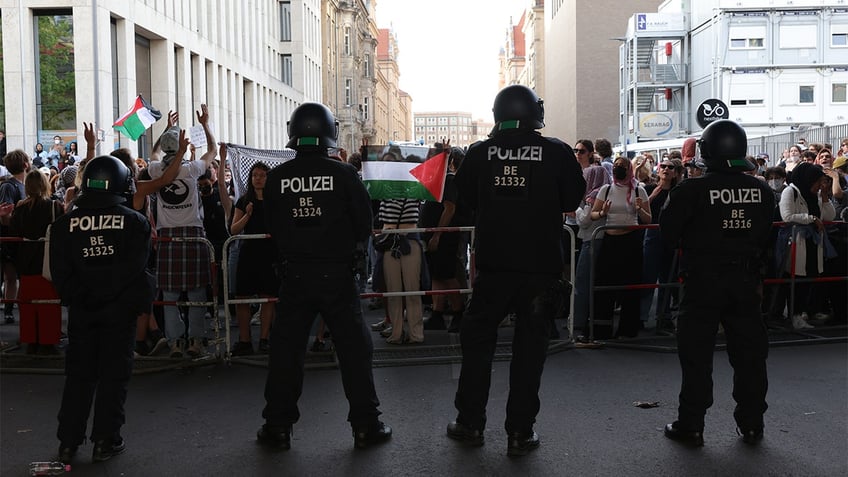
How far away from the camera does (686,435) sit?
5.52 meters

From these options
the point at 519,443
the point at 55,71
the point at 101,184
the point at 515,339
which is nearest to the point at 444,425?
the point at 519,443

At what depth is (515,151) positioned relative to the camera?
213 inches

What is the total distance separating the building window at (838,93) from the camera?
4450 centimetres

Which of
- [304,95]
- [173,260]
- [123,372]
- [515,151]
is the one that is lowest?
[123,372]

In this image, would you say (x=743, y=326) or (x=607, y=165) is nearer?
(x=743, y=326)

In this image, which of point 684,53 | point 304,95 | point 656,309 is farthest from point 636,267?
point 304,95

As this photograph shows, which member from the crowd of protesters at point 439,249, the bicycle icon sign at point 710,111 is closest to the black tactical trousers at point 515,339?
the crowd of protesters at point 439,249

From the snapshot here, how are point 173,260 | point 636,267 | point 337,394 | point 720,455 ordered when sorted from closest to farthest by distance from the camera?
1. point 720,455
2. point 337,394
3. point 173,260
4. point 636,267

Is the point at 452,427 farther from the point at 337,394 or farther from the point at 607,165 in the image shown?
the point at 607,165

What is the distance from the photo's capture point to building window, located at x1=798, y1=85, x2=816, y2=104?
44.4 metres

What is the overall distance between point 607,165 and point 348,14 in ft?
259

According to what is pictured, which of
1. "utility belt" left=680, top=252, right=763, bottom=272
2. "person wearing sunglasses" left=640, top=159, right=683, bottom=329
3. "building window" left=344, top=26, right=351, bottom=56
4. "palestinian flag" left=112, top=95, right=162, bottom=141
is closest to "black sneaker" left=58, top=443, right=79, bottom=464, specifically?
"utility belt" left=680, top=252, right=763, bottom=272

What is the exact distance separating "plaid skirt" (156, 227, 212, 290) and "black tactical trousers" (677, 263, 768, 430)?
4.58 meters

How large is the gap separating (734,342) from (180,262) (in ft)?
16.3
